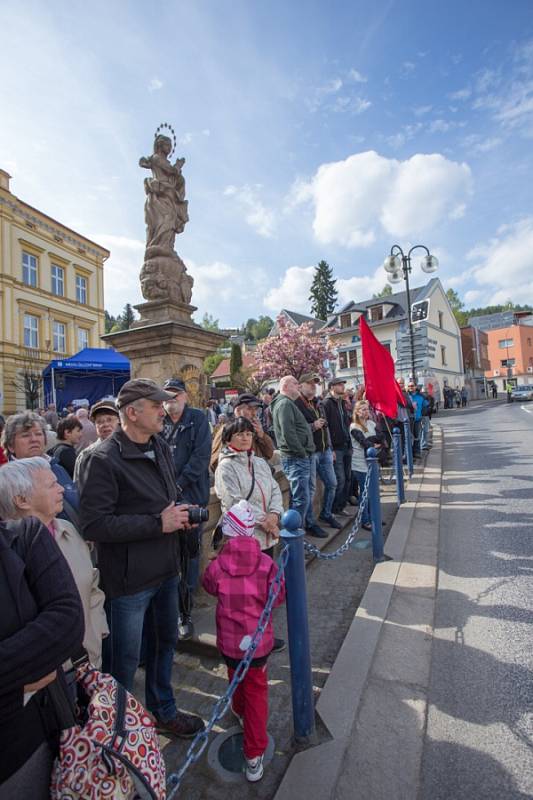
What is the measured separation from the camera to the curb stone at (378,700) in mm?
2203

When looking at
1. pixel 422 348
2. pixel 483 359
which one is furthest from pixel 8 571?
pixel 483 359

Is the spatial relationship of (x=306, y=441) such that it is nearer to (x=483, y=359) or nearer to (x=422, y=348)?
(x=422, y=348)

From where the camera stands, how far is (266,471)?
11.8ft

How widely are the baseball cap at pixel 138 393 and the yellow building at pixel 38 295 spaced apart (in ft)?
72.3

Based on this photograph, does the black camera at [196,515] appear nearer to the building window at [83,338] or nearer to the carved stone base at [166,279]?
the carved stone base at [166,279]

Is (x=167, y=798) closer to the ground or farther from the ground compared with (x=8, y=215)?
closer to the ground

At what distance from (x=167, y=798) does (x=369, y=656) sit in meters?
1.95

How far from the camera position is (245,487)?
341cm

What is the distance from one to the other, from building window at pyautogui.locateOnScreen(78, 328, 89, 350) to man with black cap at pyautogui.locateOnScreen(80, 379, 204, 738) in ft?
105

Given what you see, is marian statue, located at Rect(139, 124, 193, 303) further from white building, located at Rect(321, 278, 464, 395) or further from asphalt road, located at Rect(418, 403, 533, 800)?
white building, located at Rect(321, 278, 464, 395)

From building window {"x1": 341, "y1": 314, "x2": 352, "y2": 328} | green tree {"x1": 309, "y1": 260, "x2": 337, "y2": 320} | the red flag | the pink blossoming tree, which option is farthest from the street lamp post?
green tree {"x1": 309, "y1": 260, "x2": 337, "y2": 320}

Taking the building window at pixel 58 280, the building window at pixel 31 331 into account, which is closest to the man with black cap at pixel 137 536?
the building window at pixel 31 331

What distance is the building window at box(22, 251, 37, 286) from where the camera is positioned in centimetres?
2761

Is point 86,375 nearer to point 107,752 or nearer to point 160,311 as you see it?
point 160,311
